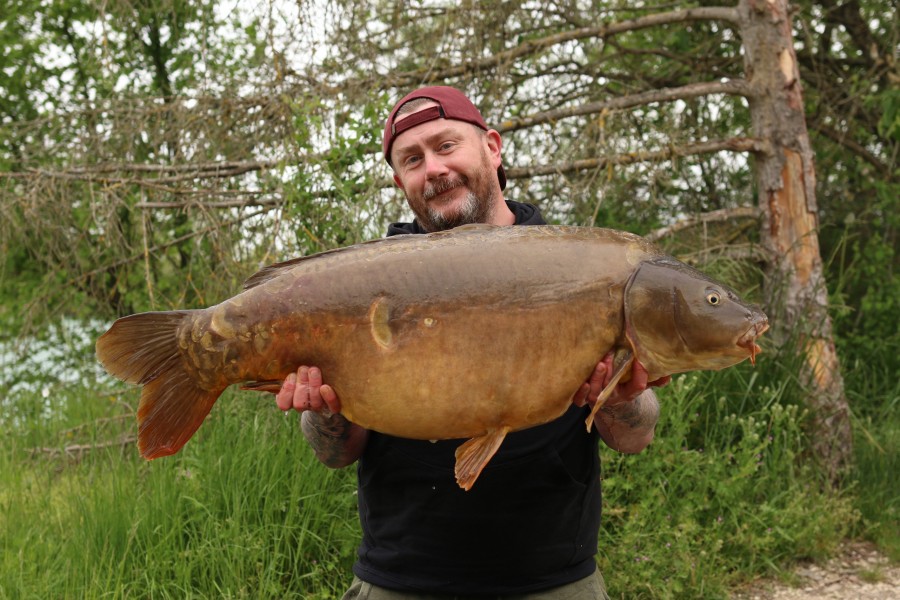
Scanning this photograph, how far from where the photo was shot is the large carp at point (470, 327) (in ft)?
6.48

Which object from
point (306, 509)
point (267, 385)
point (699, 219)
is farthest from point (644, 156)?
point (267, 385)

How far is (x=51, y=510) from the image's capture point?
4000 mm

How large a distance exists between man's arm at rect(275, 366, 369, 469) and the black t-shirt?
0.37ft

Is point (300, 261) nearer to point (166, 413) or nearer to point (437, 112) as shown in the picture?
point (166, 413)

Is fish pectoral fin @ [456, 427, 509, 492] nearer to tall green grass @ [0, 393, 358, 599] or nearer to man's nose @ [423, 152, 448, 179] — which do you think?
man's nose @ [423, 152, 448, 179]

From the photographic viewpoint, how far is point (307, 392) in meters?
2.07

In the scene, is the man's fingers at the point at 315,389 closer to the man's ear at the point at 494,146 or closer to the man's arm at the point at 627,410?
the man's arm at the point at 627,410

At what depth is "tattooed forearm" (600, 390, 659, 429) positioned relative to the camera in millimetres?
2404

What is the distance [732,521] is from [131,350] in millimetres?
3175

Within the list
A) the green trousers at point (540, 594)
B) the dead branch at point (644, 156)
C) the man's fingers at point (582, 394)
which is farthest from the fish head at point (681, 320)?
the dead branch at point (644, 156)

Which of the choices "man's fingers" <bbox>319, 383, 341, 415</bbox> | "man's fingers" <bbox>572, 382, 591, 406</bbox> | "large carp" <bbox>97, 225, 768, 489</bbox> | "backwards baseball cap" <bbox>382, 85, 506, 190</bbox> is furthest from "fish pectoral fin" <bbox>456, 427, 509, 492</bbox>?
"backwards baseball cap" <bbox>382, 85, 506, 190</bbox>

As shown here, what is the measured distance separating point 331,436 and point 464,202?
0.86 m

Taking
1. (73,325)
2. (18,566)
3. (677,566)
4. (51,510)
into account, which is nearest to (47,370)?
(73,325)

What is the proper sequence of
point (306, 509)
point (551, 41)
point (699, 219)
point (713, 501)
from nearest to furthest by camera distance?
point (306, 509)
point (713, 501)
point (699, 219)
point (551, 41)
